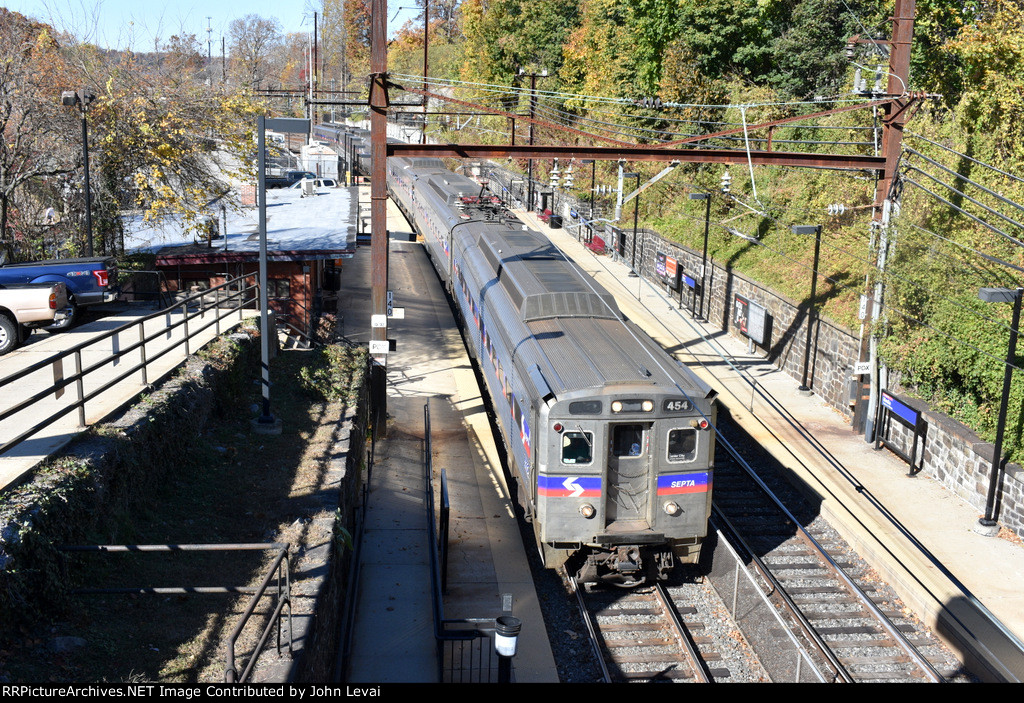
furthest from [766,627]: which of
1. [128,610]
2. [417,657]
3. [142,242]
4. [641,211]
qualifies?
[641,211]

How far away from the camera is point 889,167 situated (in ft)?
60.6

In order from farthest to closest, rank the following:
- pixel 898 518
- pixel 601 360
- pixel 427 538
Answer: pixel 898 518 < pixel 427 538 < pixel 601 360

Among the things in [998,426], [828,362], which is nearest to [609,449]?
[998,426]

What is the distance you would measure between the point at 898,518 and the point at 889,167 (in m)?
7.80

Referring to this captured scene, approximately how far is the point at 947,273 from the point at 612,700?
59.5 ft

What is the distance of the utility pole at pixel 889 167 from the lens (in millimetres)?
17906

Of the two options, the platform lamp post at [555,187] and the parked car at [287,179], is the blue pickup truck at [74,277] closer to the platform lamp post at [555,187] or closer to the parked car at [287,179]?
the parked car at [287,179]

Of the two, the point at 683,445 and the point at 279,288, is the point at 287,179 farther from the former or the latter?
the point at 683,445

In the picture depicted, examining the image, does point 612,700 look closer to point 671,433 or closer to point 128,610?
point 128,610

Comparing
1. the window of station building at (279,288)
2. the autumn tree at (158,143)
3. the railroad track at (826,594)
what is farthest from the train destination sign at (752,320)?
the autumn tree at (158,143)

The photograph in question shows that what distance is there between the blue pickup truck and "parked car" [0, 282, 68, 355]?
51 cm

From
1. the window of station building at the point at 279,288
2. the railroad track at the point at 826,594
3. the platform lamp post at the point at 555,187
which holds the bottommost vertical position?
the railroad track at the point at 826,594

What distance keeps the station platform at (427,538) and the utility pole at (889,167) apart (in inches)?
331

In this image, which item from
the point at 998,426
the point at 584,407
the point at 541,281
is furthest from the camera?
the point at 541,281
